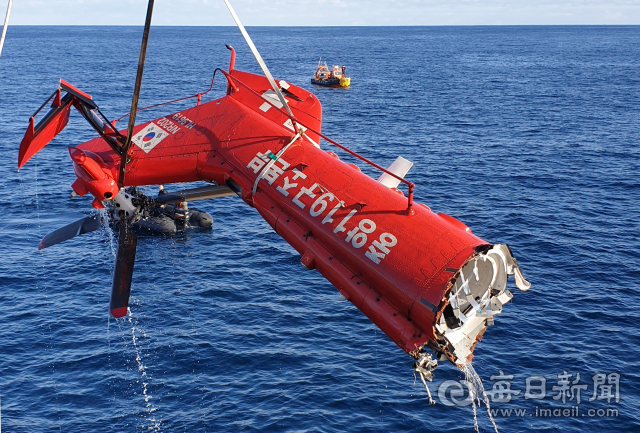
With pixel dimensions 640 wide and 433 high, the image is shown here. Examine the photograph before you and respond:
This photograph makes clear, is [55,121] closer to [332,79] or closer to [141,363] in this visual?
[141,363]

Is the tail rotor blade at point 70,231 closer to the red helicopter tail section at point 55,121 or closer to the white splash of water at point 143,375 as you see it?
the red helicopter tail section at point 55,121

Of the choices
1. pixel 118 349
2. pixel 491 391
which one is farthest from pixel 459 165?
pixel 118 349

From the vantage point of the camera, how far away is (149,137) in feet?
96.8

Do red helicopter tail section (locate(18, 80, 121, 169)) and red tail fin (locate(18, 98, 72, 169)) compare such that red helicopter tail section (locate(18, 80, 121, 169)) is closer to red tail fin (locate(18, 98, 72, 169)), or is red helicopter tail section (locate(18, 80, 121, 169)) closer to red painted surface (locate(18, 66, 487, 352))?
red tail fin (locate(18, 98, 72, 169))

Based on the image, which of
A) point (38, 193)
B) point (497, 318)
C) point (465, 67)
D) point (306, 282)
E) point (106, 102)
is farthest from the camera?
point (465, 67)

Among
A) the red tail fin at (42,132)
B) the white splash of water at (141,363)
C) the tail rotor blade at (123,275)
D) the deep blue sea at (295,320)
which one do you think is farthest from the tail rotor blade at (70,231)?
the deep blue sea at (295,320)

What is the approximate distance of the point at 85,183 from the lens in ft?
82.9

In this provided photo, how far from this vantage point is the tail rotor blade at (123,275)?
22.1 meters

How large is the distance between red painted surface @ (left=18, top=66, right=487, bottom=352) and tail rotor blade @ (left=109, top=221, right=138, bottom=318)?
92.1 inches

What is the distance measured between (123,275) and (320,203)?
7.73m

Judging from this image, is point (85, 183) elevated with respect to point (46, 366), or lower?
elevated

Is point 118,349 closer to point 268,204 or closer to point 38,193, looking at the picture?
point 268,204

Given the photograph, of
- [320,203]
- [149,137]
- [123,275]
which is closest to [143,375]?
[149,137]

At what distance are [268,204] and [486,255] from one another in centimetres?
921
